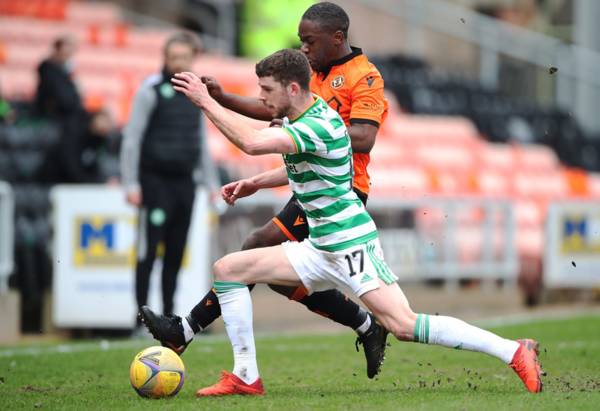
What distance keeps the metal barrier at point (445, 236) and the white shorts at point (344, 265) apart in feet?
19.8

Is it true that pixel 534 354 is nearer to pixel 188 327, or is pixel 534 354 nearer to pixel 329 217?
pixel 329 217

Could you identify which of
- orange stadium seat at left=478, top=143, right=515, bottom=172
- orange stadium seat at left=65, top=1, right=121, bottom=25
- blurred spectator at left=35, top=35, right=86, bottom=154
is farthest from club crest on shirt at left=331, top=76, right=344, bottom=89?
orange stadium seat at left=478, top=143, right=515, bottom=172

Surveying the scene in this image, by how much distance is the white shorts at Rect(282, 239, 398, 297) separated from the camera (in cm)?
697

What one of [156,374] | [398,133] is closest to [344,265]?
[156,374]

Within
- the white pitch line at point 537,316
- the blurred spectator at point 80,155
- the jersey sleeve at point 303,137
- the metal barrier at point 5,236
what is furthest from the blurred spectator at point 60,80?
the jersey sleeve at point 303,137

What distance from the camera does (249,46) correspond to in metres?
23.0

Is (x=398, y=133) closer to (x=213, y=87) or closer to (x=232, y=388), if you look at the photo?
(x=213, y=87)

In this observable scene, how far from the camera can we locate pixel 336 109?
25.3 ft

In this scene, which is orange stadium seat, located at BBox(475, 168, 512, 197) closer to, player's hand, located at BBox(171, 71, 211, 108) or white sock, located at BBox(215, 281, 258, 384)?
white sock, located at BBox(215, 281, 258, 384)

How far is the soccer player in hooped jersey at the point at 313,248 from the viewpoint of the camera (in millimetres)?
6754

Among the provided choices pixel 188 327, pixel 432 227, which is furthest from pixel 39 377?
pixel 432 227

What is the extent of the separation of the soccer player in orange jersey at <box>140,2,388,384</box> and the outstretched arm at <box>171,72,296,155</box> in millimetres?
694

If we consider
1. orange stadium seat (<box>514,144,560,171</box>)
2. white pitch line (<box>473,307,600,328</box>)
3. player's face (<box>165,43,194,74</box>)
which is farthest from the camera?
orange stadium seat (<box>514,144,560,171</box>)

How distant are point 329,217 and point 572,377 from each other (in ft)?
7.15
